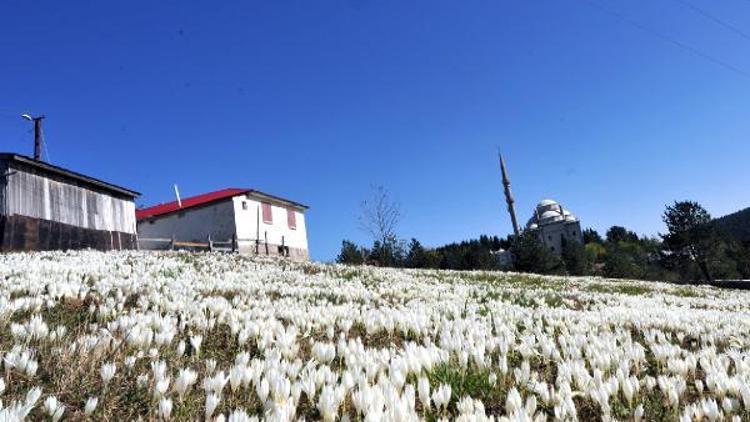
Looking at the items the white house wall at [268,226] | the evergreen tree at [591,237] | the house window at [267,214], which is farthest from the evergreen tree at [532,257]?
the evergreen tree at [591,237]

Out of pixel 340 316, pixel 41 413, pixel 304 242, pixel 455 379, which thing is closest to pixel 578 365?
pixel 455 379

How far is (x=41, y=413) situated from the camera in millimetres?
2682

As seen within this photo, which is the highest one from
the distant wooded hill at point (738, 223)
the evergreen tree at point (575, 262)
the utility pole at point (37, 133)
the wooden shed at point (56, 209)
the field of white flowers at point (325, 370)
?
the utility pole at point (37, 133)

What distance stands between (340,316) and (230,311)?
1.34 meters

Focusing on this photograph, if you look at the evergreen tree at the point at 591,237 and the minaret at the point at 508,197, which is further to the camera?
the evergreen tree at the point at 591,237

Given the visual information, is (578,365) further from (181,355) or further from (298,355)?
(181,355)

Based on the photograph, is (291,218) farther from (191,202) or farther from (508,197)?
(508,197)

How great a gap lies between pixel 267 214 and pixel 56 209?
25122mm

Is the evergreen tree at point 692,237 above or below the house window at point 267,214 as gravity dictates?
below

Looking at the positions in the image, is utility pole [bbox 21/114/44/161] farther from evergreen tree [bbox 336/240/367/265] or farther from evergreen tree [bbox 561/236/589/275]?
evergreen tree [bbox 561/236/589/275]

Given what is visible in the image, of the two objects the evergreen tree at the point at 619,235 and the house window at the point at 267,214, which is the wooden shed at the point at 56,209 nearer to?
the house window at the point at 267,214

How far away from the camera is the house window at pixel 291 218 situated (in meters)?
56.6

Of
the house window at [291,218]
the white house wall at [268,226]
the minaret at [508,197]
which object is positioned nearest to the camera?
the white house wall at [268,226]

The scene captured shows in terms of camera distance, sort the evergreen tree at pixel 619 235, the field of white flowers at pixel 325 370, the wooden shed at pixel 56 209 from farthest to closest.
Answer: the evergreen tree at pixel 619 235, the wooden shed at pixel 56 209, the field of white flowers at pixel 325 370
